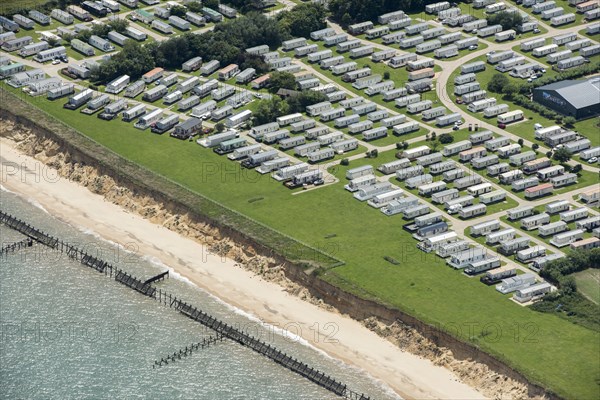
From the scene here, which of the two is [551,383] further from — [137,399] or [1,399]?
[1,399]

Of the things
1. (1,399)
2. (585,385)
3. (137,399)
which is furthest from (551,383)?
(1,399)

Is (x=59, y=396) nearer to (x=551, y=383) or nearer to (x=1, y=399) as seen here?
(x=1, y=399)

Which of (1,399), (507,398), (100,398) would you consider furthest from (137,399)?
(507,398)

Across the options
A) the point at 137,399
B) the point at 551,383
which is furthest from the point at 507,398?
the point at 137,399

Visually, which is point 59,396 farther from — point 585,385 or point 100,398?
point 585,385

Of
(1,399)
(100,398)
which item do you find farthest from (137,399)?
(1,399)
